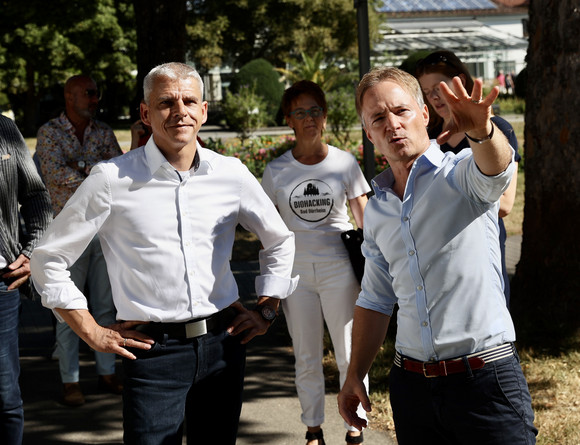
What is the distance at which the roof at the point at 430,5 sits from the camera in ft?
232

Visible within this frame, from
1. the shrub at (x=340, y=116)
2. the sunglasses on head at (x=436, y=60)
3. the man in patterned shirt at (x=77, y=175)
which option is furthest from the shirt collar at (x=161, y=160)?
the shrub at (x=340, y=116)

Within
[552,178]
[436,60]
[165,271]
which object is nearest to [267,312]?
[165,271]

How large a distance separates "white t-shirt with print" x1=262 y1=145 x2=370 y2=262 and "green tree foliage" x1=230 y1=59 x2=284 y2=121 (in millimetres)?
32741

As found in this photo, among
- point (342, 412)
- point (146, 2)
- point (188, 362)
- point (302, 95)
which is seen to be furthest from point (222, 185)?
point (146, 2)

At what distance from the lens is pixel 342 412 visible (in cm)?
309

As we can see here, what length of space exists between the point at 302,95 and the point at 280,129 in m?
28.4

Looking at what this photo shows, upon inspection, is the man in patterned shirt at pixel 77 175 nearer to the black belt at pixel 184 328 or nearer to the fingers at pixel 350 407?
the black belt at pixel 184 328

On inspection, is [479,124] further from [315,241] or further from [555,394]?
[555,394]

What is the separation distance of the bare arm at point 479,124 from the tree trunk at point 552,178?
4083mm

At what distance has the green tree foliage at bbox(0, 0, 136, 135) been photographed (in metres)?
35.1

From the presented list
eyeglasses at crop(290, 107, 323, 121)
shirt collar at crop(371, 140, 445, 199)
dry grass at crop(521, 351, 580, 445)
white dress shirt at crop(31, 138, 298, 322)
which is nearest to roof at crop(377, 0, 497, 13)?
dry grass at crop(521, 351, 580, 445)

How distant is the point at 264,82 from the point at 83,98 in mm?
32575

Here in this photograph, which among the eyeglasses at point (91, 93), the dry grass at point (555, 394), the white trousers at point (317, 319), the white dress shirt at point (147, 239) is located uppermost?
the eyeglasses at point (91, 93)

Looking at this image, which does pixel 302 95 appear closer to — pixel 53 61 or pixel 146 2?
pixel 146 2
